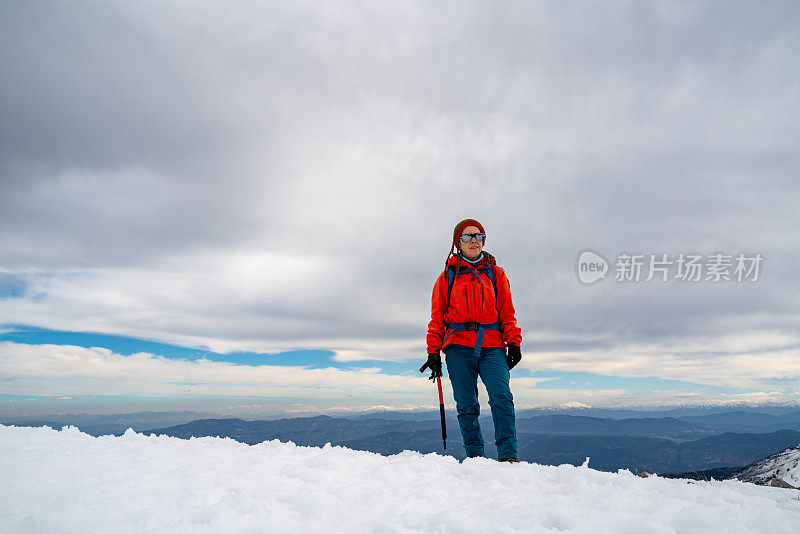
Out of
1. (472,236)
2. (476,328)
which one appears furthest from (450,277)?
(476,328)

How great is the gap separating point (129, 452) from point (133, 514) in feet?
7.33

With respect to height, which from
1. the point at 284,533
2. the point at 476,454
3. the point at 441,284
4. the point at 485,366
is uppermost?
the point at 441,284

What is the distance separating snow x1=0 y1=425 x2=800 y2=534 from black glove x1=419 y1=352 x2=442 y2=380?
2771 millimetres

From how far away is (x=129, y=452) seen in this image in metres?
4.96

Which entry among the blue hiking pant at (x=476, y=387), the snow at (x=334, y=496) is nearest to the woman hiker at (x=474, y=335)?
the blue hiking pant at (x=476, y=387)

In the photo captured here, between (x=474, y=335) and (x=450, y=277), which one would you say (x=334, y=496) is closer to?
(x=474, y=335)

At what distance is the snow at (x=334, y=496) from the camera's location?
3.05 m

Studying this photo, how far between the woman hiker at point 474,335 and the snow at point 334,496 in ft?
7.46

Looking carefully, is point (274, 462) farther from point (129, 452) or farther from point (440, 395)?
point (440, 395)

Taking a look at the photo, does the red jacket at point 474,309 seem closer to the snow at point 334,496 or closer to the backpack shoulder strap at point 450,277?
the backpack shoulder strap at point 450,277

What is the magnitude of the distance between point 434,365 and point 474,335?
99cm

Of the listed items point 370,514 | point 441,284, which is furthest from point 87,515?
point 441,284

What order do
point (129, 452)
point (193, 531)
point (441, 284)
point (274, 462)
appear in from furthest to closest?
1. point (441, 284)
2. point (129, 452)
3. point (274, 462)
4. point (193, 531)

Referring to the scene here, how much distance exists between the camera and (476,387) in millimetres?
7613
